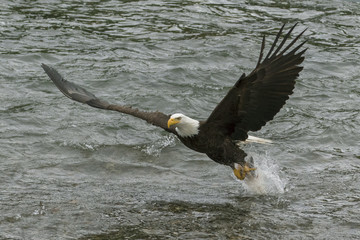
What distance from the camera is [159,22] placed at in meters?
13.6

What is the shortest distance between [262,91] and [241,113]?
38 centimetres

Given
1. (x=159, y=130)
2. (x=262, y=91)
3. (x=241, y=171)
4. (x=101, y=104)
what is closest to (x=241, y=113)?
(x=262, y=91)

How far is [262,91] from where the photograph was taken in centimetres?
684

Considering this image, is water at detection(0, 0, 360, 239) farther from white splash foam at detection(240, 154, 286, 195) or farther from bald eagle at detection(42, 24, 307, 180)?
bald eagle at detection(42, 24, 307, 180)

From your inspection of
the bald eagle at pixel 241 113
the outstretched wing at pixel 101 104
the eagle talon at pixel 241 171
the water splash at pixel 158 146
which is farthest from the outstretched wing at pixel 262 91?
the water splash at pixel 158 146

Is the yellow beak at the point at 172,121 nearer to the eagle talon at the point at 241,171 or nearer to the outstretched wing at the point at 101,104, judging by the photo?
the outstretched wing at the point at 101,104

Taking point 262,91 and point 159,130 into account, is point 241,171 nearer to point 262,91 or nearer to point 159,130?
point 262,91

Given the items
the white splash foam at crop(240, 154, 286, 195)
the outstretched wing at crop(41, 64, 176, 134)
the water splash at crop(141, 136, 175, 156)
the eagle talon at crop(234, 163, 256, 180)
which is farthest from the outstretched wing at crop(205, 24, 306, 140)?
the water splash at crop(141, 136, 175, 156)

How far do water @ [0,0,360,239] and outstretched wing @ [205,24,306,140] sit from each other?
819mm

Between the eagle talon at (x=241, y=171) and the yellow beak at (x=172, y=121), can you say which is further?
the eagle talon at (x=241, y=171)

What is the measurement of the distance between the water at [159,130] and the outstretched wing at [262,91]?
0.82m

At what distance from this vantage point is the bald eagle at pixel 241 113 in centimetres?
671

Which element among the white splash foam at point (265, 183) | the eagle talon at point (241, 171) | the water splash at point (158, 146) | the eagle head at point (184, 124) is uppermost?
the eagle head at point (184, 124)

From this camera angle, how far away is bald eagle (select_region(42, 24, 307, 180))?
22.0 feet
